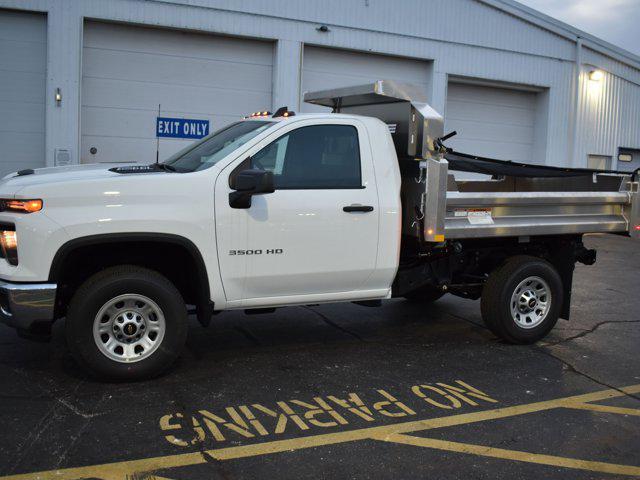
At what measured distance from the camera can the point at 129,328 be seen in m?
4.93

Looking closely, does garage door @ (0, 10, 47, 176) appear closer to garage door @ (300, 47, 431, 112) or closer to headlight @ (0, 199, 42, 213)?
garage door @ (300, 47, 431, 112)

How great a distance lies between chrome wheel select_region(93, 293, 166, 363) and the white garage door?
12536 millimetres

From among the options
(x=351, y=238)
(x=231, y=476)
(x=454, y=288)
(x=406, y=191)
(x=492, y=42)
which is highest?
(x=492, y=42)

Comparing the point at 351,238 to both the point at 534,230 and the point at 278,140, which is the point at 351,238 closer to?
the point at 278,140

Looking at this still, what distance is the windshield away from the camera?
5355 mm

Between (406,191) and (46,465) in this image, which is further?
(406,191)

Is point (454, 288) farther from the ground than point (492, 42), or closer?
closer

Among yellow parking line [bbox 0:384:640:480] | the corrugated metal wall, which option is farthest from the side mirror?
the corrugated metal wall

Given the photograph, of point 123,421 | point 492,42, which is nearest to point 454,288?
point 123,421

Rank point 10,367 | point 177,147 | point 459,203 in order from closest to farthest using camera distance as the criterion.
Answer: point 10,367, point 459,203, point 177,147

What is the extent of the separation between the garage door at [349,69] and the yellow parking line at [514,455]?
10835 millimetres

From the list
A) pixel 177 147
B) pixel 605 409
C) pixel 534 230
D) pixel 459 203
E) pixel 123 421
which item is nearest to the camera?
pixel 123 421

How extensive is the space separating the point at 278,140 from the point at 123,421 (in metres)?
2.42

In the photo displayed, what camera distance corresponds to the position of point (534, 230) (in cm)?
643
